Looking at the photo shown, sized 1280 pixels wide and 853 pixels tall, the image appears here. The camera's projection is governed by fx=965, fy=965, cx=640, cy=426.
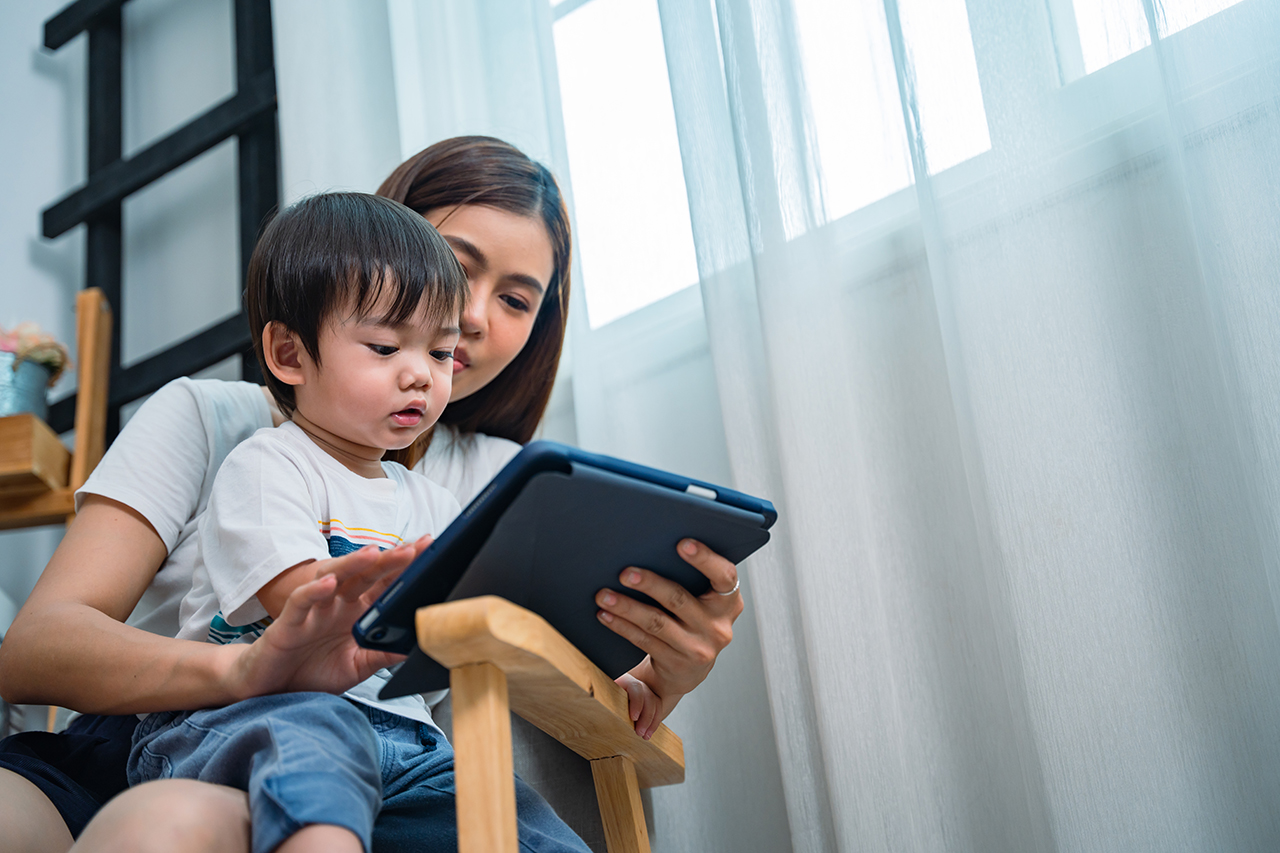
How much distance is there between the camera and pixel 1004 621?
2.95 ft

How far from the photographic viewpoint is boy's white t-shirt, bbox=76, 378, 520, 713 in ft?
3.03

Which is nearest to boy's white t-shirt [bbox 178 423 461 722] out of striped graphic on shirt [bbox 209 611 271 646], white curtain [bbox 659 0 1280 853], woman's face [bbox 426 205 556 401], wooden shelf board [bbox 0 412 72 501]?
striped graphic on shirt [bbox 209 611 271 646]

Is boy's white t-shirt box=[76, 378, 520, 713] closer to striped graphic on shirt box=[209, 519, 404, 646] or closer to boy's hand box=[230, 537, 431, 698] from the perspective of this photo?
striped graphic on shirt box=[209, 519, 404, 646]

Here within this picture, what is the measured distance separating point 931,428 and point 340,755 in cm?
67

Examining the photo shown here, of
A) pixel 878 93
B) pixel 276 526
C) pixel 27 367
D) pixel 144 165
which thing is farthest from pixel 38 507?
pixel 878 93

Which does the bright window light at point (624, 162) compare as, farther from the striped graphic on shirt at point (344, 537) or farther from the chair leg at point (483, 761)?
the chair leg at point (483, 761)

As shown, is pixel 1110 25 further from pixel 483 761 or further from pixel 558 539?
pixel 483 761

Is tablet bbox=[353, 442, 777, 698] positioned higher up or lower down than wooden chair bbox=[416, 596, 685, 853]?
higher up

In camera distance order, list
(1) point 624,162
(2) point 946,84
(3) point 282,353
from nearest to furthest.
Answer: (3) point 282,353 < (2) point 946,84 < (1) point 624,162

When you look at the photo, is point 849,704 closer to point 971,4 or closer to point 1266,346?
point 1266,346

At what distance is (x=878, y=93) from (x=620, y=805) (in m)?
0.81

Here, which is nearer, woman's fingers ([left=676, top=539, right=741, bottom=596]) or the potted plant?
woman's fingers ([left=676, top=539, right=741, bottom=596])

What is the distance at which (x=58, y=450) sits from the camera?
1.56 metres

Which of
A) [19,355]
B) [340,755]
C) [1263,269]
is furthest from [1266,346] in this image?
[19,355]
